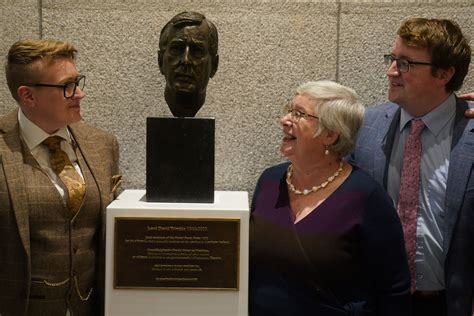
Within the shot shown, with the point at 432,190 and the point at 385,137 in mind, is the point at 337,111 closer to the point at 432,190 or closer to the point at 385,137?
the point at 385,137

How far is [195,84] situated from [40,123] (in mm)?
668

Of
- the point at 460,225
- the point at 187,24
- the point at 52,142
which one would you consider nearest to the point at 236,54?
the point at 187,24

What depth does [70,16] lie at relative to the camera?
125 inches

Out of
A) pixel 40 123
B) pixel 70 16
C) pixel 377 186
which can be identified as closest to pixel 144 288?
pixel 40 123

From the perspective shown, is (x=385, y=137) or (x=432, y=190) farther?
(x=385, y=137)

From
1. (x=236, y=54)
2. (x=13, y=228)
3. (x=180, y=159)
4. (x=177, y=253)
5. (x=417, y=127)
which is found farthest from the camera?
(x=236, y=54)

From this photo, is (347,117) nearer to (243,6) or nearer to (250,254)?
(250,254)

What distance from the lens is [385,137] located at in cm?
266

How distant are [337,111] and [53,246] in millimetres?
1242

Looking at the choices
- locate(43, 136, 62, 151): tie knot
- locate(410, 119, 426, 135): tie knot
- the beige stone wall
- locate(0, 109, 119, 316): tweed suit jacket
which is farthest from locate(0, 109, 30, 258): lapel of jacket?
locate(410, 119, 426, 135): tie knot

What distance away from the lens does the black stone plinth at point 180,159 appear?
248 centimetres

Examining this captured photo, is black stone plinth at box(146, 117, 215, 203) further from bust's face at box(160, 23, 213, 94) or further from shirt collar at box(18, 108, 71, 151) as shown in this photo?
shirt collar at box(18, 108, 71, 151)

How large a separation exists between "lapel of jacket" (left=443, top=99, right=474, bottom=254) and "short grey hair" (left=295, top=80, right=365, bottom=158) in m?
0.44

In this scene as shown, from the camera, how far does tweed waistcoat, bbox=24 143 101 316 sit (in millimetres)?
2262
